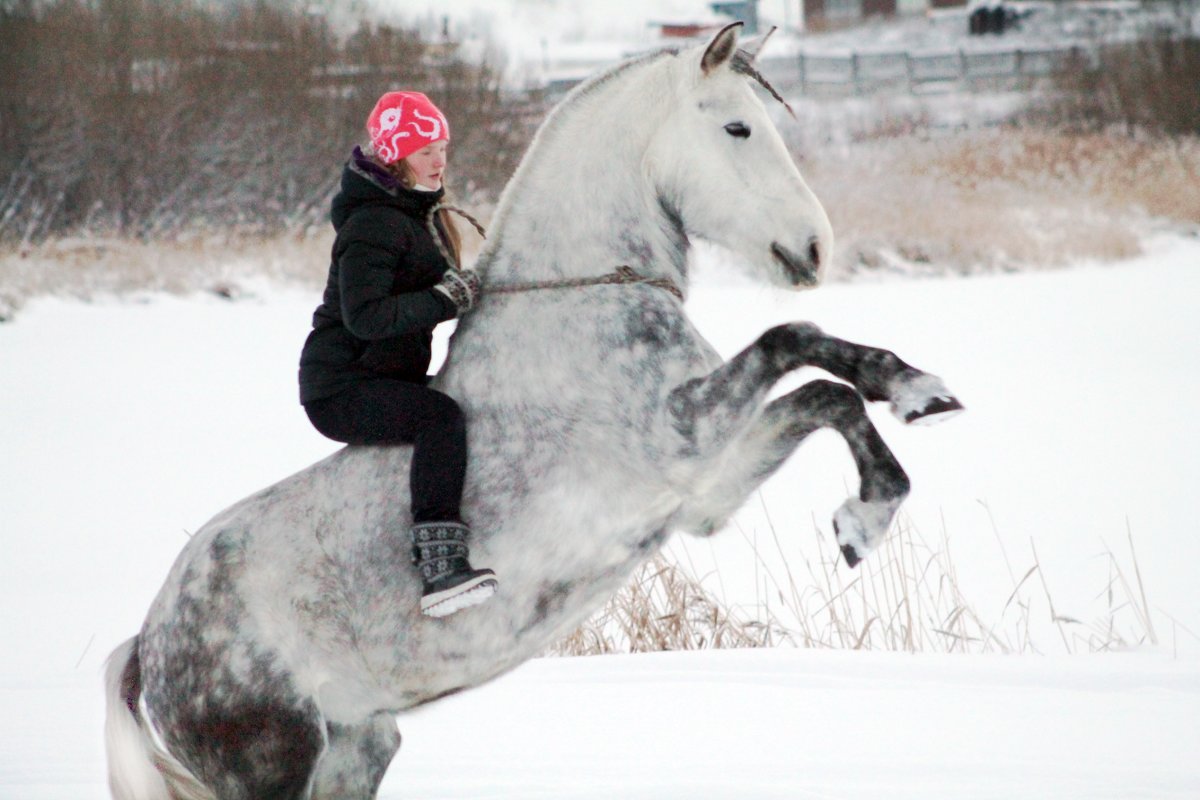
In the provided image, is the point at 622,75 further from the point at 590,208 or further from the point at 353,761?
the point at 353,761

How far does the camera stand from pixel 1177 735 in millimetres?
3047

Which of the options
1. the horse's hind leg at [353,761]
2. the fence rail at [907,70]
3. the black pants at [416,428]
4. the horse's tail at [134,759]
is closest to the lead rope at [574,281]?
the black pants at [416,428]

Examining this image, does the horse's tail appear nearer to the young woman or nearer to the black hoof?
the young woman

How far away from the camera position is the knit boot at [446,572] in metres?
2.05

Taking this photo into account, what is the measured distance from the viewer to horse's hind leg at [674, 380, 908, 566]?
2.12 meters

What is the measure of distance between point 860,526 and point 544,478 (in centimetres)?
57

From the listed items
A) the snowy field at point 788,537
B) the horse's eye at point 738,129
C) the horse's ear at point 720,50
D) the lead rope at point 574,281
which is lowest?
the snowy field at point 788,537

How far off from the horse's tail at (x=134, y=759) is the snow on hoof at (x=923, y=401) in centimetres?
149

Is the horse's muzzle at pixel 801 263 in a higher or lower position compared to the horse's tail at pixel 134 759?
higher

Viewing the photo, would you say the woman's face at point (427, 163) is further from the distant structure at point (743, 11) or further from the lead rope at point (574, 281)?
the distant structure at point (743, 11)

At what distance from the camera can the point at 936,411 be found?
193 cm

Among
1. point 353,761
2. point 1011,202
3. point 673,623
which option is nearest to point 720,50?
point 353,761

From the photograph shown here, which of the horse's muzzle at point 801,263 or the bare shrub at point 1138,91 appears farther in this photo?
the bare shrub at point 1138,91

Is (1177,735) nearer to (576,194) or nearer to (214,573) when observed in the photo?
(576,194)
